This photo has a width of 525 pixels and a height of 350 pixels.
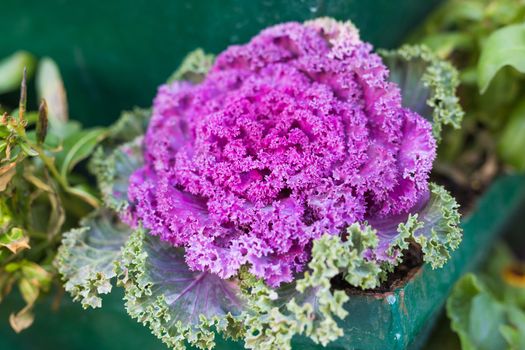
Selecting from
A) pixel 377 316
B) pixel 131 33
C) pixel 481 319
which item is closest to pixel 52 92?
pixel 131 33

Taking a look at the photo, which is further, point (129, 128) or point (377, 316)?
point (129, 128)

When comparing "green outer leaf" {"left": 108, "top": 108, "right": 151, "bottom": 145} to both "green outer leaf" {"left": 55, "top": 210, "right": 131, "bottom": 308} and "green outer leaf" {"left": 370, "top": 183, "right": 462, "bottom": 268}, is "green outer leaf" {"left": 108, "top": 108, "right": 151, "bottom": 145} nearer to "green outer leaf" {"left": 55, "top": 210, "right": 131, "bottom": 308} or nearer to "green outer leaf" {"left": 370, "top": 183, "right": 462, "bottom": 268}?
"green outer leaf" {"left": 55, "top": 210, "right": 131, "bottom": 308}

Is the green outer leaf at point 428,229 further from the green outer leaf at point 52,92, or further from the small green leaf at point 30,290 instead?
the green outer leaf at point 52,92

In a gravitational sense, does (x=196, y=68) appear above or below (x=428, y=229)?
above

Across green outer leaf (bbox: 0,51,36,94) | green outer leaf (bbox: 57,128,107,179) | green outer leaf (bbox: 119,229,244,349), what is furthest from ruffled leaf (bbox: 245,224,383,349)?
green outer leaf (bbox: 0,51,36,94)

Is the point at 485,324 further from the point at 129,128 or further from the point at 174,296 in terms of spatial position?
the point at 129,128

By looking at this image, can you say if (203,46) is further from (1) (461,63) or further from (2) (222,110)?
(1) (461,63)
